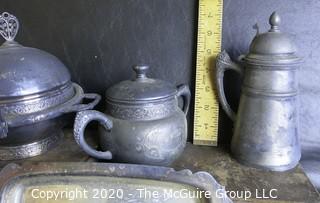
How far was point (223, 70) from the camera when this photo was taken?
0.75 m

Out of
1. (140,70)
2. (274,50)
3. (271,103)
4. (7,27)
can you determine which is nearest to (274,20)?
(274,50)

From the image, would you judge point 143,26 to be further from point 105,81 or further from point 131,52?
point 105,81

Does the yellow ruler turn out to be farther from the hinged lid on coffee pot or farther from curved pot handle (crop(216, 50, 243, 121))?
the hinged lid on coffee pot

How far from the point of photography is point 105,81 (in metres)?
0.87

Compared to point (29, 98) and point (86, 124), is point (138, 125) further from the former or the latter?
point (29, 98)

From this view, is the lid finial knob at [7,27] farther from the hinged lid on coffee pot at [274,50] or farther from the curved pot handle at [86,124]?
the hinged lid on coffee pot at [274,50]

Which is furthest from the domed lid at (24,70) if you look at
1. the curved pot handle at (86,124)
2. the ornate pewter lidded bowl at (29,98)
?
the curved pot handle at (86,124)

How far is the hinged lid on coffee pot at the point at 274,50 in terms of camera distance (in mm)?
646

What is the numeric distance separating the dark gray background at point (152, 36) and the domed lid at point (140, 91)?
0.16 metres

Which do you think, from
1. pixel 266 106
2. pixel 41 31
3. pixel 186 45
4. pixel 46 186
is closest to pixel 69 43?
pixel 41 31

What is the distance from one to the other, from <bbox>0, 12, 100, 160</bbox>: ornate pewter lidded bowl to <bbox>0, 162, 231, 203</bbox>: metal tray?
9 centimetres

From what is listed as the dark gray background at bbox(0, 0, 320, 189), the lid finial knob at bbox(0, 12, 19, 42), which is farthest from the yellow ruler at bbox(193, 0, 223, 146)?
the lid finial knob at bbox(0, 12, 19, 42)

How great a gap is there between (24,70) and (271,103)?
19.8 inches

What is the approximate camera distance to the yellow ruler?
779 millimetres
